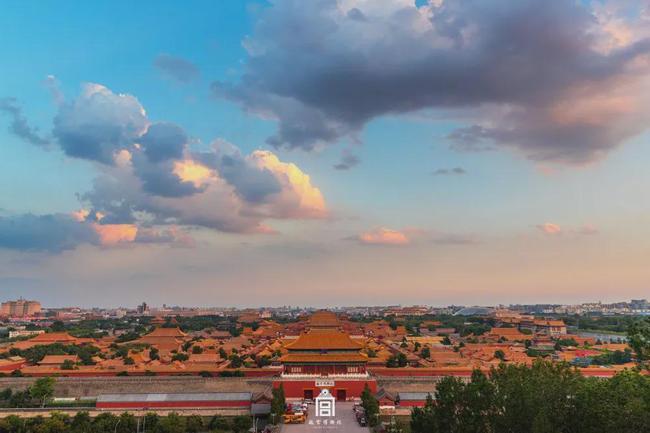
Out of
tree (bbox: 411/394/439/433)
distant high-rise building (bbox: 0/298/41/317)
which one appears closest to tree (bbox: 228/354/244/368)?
tree (bbox: 411/394/439/433)

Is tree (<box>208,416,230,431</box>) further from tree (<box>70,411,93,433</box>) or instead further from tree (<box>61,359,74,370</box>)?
tree (<box>61,359,74,370</box>)

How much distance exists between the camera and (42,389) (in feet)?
119

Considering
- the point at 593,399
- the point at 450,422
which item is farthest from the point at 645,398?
the point at 450,422

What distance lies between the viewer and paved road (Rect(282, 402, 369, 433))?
1098 inches

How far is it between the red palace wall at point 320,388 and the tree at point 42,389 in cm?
1413

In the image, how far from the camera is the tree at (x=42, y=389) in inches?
1423

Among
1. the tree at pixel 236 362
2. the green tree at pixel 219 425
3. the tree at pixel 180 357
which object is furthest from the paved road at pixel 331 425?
the tree at pixel 180 357

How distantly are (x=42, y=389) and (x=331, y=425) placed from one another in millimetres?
19131

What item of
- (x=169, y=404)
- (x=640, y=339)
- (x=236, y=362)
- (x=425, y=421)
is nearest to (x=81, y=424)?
(x=169, y=404)

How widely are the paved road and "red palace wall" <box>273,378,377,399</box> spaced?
9.73 ft

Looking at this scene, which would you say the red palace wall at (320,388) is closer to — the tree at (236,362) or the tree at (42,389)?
the tree at (236,362)

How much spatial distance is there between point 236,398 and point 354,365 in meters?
7.45

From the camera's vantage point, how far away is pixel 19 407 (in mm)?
35562

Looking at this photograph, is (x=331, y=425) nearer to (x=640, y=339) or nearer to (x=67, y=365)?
(x=640, y=339)
